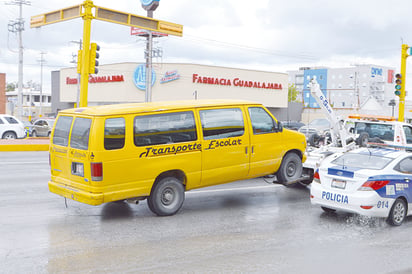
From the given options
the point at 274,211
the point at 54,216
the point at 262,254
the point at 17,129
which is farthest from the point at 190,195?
the point at 17,129

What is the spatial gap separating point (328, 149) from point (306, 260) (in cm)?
612

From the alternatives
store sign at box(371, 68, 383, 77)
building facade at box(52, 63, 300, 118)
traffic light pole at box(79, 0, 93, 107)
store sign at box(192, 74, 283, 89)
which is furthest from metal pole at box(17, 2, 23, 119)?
store sign at box(371, 68, 383, 77)

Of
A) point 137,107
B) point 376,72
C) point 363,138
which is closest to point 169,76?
point 363,138

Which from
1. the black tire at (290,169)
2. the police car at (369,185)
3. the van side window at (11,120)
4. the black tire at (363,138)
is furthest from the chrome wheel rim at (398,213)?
the van side window at (11,120)

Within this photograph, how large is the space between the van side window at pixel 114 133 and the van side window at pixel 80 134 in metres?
0.32

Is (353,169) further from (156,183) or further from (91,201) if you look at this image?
(91,201)

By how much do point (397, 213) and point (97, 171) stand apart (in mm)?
5403

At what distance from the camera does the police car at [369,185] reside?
28.0 feet

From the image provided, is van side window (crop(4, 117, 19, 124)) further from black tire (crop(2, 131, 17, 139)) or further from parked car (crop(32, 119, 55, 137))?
parked car (crop(32, 119, 55, 137))

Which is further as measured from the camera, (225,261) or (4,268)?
(225,261)

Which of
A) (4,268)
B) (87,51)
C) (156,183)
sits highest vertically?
(87,51)

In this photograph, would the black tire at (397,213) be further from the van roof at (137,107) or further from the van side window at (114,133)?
the van side window at (114,133)

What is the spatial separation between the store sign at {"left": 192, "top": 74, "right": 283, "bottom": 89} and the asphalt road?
140ft

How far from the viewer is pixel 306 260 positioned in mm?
6699
